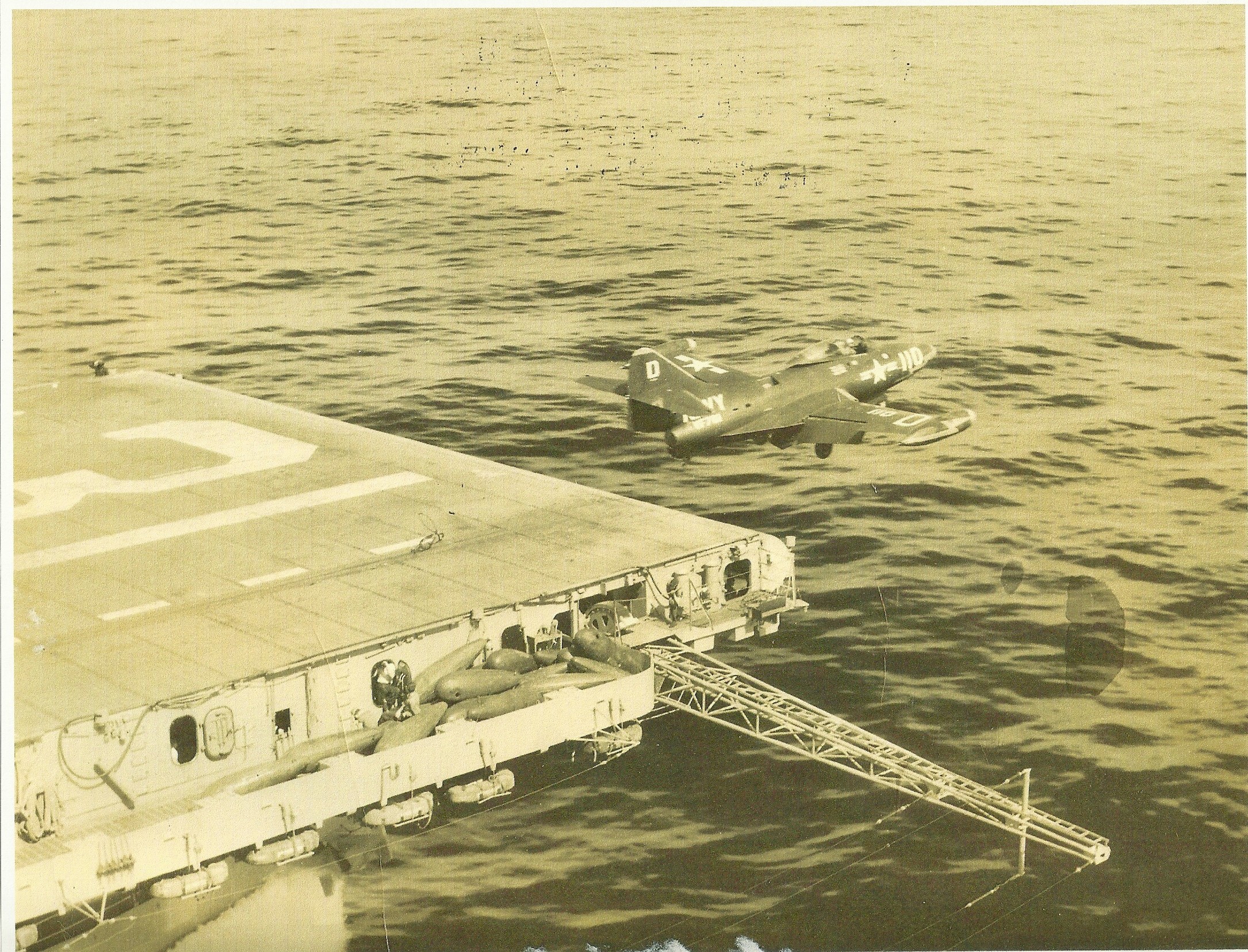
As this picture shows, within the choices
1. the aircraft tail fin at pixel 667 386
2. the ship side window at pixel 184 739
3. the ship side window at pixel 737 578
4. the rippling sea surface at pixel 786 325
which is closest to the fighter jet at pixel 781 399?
the aircraft tail fin at pixel 667 386

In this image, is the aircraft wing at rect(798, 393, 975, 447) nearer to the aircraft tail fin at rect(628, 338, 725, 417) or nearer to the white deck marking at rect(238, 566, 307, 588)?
the aircraft tail fin at rect(628, 338, 725, 417)

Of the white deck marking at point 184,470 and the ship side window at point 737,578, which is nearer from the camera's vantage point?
the ship side window at point 737,578

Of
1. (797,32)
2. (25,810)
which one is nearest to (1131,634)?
(797,32)

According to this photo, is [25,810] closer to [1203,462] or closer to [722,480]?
[722,480]

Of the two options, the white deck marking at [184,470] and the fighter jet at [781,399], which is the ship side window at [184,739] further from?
the fighter jet at [781,399]

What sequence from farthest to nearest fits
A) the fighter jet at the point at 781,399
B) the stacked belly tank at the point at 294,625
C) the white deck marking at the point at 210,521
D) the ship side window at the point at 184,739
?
the fighter jet at the point at 781,399 < the white deck marking at the point at 210,521 < the ship side window at the point at 184,739 < the stacked belly tank at the point at 294,625

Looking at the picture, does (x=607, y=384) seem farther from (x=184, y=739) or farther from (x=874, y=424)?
(x=184, y=739)
